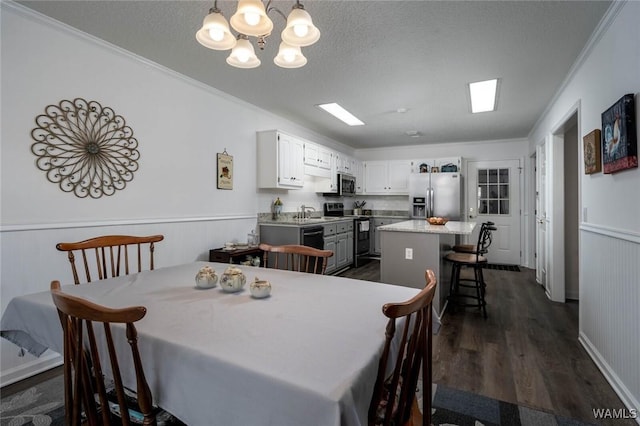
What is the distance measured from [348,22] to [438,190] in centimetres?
439

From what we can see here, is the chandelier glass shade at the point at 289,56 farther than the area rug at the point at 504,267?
No

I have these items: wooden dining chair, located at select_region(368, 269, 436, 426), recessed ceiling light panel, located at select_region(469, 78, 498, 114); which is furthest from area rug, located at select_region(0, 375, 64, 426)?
recessed ceiling light panel, located at select_region(469, 78, 498, 114)

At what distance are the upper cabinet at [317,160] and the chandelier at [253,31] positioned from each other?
3.16 m

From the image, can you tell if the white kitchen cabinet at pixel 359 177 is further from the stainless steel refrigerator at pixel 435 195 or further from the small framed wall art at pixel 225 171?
the small framed wall art at pixel 225 171

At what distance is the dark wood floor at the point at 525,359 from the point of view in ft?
6.32

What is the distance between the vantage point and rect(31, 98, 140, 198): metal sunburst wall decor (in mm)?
2273

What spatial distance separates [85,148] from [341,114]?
3187mm

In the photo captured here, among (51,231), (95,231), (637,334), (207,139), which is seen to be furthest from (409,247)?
(51,231)

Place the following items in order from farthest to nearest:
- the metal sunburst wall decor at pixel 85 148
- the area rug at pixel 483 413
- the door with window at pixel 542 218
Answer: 1. the door with window at pixel 542 218
2. the metal sunburst wall decor at pixel 85 148
3. the area rug at pixel 483 413

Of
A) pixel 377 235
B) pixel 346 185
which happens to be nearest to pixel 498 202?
pixel 377 235

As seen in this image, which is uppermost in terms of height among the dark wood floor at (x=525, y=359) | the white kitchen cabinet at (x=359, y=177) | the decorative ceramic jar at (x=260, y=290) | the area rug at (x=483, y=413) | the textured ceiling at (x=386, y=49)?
the textured ceiling at (x=386, y=49)

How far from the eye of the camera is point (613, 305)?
81.7 inches

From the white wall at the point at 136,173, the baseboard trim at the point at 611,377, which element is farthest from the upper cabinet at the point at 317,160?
the baseboard trim at the point at 611,377

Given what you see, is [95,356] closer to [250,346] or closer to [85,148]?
[250,346]
